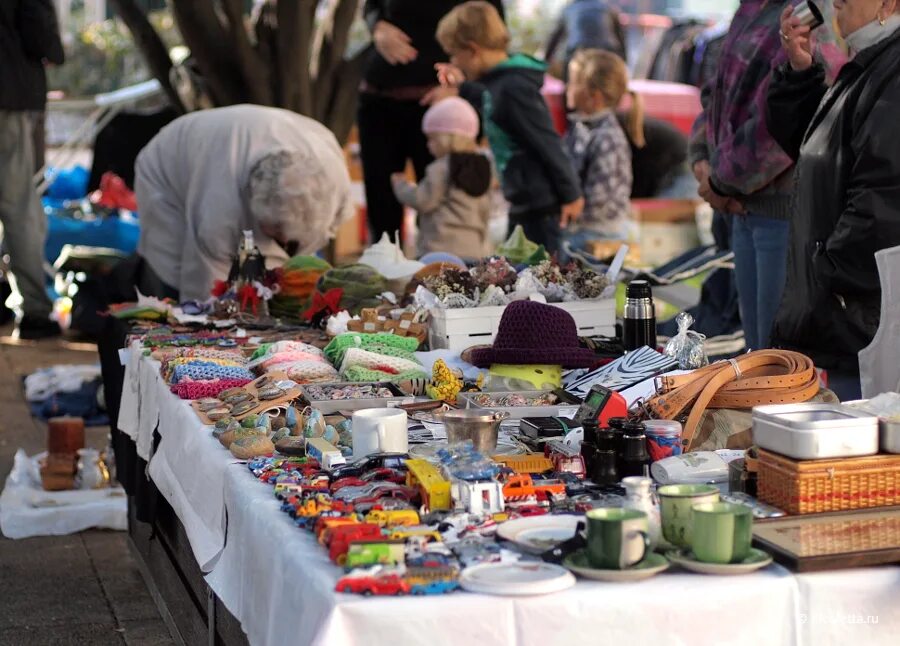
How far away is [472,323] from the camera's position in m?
3.84

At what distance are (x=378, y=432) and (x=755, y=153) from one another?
2.44 m

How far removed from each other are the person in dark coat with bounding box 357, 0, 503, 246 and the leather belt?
4747 mm

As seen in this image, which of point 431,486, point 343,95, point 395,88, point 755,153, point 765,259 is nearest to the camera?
point 431,486

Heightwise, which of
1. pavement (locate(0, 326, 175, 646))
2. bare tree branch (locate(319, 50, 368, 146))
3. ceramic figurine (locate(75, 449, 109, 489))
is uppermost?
bare tree branch (locate(319, 50, 368, 146))

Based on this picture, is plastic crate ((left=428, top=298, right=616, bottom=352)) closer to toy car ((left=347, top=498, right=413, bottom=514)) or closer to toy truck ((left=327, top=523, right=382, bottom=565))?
toy car ((left=347, top=498, right=413, bottom=514))

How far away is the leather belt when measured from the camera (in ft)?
8.75

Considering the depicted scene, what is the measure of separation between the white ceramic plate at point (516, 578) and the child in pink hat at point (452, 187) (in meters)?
4.95

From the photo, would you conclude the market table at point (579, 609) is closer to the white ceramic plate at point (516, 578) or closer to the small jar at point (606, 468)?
the white ceramic plate at point (516, 578)

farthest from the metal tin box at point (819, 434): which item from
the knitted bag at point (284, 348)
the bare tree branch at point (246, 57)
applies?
the bare tree branch at point (246, 57)

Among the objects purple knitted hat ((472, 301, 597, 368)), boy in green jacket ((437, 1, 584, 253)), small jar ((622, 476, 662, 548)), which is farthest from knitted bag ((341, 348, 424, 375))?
boy in green jacket ((437, 1, 584, 253))

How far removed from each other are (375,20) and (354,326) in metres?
3.94

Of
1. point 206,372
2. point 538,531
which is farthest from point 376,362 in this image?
point 538,531

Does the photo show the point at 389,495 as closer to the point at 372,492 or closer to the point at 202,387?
the point at 372,492

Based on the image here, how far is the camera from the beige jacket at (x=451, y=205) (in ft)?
22.7
